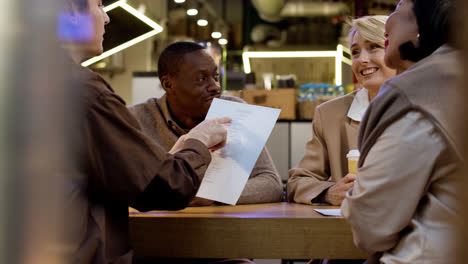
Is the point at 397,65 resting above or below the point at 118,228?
above

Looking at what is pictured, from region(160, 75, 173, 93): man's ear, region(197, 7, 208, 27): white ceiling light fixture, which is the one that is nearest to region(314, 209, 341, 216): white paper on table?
region(160, 75, 173, 93): man's ear

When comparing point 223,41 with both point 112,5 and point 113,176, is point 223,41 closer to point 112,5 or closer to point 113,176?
point 112,5

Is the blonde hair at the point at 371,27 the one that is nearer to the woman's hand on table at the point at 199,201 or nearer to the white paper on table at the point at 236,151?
the white paper on table at the point at 236,151

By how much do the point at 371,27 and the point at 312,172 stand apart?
2.21 ft

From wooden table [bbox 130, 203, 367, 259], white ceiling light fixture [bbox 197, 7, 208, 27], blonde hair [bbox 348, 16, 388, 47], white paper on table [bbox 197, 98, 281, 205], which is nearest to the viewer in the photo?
wooden table [bbox 130, 203, 367, 259]

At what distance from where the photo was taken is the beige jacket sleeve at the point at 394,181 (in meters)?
0.86

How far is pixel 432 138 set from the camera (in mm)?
851

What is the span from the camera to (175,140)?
204 cm

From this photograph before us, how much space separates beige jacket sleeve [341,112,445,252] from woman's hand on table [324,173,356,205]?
2.27 feet

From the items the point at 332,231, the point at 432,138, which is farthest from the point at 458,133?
the point at 332,231

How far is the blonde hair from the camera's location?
1.98 meters

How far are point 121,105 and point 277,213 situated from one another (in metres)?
0.63

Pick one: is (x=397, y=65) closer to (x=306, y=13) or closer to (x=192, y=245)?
(x=192, y=245)

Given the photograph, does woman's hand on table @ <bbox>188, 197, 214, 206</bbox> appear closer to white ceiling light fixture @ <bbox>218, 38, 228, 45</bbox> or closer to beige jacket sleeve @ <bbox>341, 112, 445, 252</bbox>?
beige jacket sleeve @ <bbox>341, 112, 445, 252</bbox>
